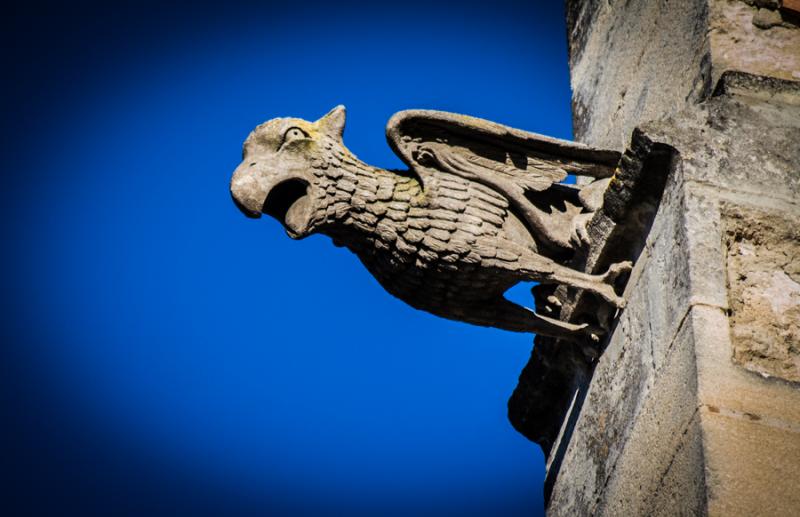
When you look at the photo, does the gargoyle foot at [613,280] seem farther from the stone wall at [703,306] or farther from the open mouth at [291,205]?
the open mouth at [291,205]

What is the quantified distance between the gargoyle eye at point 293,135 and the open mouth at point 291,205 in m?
0.17

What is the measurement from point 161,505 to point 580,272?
10650 millimetres

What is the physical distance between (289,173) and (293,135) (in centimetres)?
17

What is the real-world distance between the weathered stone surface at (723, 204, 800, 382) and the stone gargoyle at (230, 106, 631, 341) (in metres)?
0.56

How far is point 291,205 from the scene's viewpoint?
377 cm

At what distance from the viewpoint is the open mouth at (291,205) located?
3.69 m

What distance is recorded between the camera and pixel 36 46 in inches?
435

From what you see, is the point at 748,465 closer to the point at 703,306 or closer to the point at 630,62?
the point at 703,306

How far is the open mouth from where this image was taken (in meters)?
3.69

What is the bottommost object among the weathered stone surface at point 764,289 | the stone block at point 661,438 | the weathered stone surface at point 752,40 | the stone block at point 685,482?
the stone block at point 685,482

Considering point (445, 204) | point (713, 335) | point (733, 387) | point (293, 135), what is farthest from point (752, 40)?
point (293, 135)

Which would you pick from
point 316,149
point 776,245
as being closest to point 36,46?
point 316,149

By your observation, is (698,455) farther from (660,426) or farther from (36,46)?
(36,46)

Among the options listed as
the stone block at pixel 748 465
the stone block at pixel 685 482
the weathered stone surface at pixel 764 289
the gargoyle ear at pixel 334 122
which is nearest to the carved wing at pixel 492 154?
the gargoyle ear at pixel 334 122
